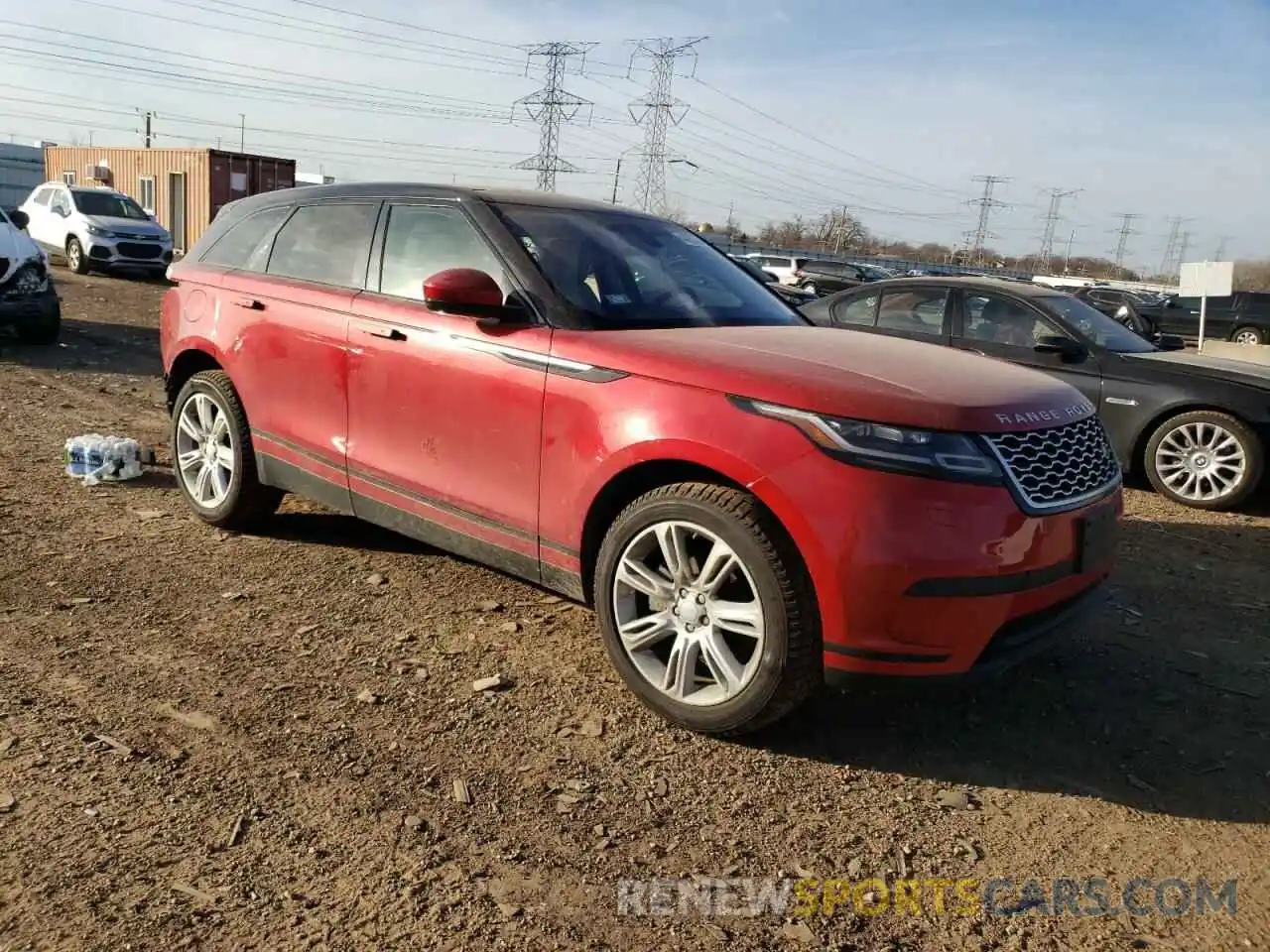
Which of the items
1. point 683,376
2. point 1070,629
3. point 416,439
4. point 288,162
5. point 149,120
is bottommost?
point 1070,629

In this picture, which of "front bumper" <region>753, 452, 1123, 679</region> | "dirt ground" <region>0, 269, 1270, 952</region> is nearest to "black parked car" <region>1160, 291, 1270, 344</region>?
"dirt ground" <region>0, 269, 1270, 952</region>

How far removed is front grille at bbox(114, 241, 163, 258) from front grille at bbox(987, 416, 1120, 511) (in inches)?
785

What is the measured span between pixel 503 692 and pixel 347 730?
567 millimetres

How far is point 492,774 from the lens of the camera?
→ 2.93 m

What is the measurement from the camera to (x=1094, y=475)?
10.7 ft

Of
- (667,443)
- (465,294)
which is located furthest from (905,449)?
(465,294)

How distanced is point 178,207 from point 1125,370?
28.0m

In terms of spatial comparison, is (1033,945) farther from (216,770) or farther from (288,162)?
(288,162)

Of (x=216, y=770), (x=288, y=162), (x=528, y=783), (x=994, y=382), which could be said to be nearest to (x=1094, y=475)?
(x=994, y=382)

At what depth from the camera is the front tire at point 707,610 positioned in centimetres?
293

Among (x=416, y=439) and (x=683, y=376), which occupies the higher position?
(x=683, y=376)

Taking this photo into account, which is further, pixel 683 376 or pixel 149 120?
pixel 149 120

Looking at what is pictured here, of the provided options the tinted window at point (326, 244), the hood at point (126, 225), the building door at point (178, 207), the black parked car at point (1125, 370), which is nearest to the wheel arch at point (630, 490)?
the tinted window at point (326, 244)

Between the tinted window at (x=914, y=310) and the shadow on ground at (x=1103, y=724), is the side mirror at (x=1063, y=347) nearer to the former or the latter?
the tinted window at (x=914, y=310)
